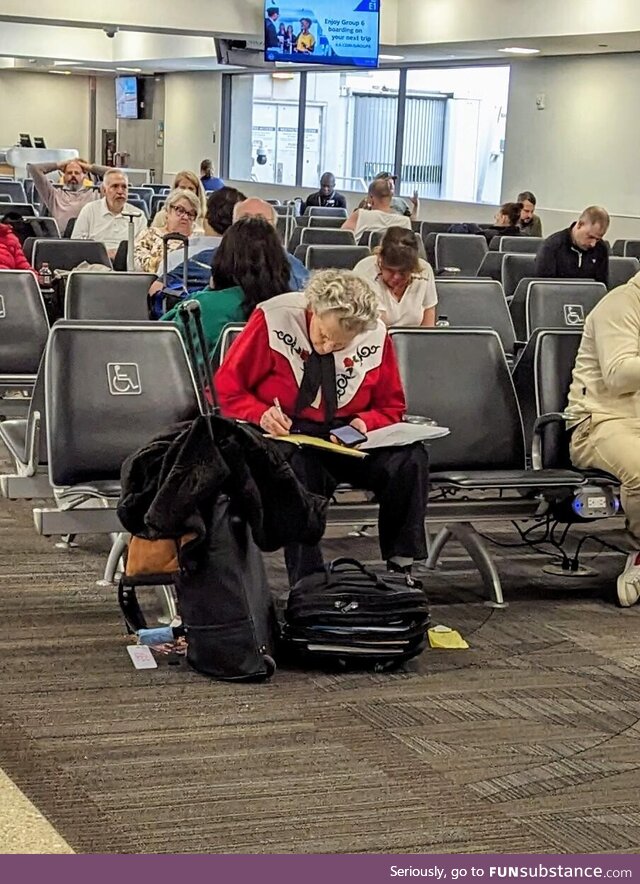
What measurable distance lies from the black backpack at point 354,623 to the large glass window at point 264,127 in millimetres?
19778

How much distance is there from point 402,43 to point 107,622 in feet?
43.2

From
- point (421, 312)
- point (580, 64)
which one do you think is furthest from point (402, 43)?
point (421, 312)

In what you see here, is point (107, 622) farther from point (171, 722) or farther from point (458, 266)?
point (458, 266)

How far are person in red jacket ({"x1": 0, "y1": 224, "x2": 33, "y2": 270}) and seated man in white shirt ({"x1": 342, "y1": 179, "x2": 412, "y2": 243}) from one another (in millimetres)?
3933

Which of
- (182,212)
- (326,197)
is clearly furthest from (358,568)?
(326,197)

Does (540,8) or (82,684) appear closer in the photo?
(82,684)

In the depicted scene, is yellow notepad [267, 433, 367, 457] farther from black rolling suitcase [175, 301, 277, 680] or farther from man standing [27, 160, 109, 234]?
man standing [27, 160, 109, 234]

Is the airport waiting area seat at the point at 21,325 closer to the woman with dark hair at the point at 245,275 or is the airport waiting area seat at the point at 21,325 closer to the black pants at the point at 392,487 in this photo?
the woman with dark hair at the point at 245,275

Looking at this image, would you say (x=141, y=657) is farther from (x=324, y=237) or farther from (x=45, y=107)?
(x=45, y=107)

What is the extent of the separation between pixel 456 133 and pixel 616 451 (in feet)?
49.7

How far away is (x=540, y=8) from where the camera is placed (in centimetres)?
1441

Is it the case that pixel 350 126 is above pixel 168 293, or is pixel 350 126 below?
above

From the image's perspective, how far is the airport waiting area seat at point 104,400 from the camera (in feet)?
14.4

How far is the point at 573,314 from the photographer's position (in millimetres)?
6863
